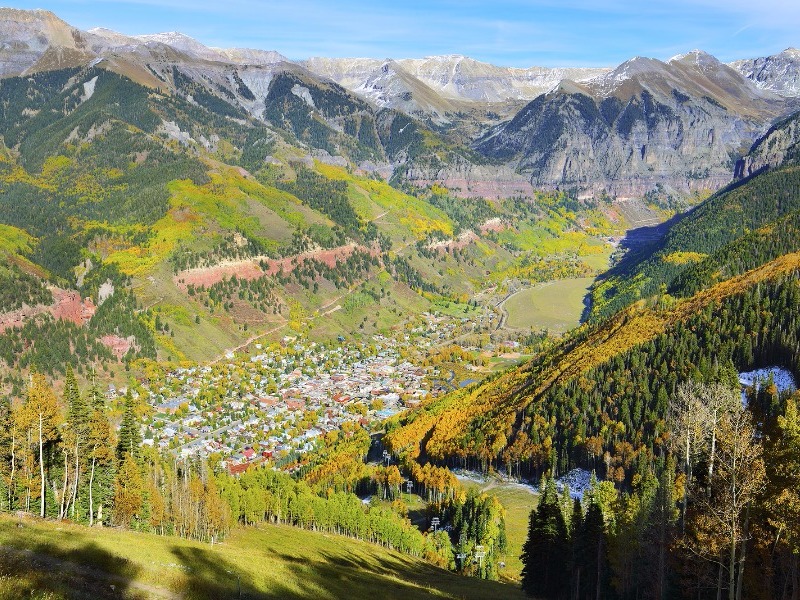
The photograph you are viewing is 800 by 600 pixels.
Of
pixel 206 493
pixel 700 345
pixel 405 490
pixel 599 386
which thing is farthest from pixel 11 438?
pixel 700 345

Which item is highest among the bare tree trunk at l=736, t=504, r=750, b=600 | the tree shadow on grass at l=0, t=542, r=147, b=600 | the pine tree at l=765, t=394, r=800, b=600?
the pine tree at l=765, t=394, r=800, b=600

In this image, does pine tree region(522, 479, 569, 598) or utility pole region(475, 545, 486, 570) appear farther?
utility pole region(475, 545, 486, 570)

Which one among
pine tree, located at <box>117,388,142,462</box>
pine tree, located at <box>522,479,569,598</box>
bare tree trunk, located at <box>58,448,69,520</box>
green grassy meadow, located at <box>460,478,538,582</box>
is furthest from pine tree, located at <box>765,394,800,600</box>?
pine tree, located at <box>117,388,142,462</box>

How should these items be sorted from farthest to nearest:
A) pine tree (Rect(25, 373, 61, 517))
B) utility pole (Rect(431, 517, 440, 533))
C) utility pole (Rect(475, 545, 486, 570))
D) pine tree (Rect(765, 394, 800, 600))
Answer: utility pole (Rect(431, 517, 440, 533)), utility pole (Rect(475, 545, 486, 570)), pine tree (Rect(25, 373, 61, 517)), pine tree (Rect(765, 394, 800, 600))

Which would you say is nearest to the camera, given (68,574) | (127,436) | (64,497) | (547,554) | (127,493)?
(68,574)

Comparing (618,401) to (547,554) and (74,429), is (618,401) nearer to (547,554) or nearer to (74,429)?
(547,554)

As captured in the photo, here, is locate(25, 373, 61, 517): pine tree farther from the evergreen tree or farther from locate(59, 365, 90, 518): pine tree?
the evergreen tree

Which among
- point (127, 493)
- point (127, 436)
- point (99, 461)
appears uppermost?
point (127, 436)

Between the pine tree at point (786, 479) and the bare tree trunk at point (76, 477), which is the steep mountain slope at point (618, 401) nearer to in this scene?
the pine tree at point (786, 479)

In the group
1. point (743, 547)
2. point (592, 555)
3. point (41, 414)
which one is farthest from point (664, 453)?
point (41, 414)
